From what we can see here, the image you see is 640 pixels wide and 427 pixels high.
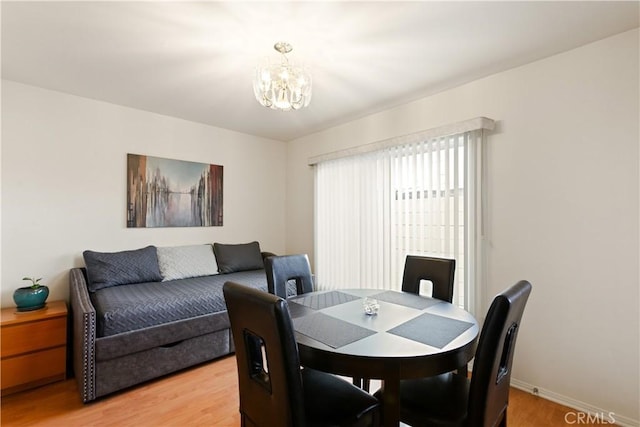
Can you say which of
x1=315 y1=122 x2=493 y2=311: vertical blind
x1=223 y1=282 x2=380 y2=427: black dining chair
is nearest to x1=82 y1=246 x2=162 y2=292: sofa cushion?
x1=315 y1=122 x2=493 y2=311: vertical blind

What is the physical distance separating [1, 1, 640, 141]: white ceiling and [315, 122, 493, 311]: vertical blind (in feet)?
2.18

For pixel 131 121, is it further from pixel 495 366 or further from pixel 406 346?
pixel 495 366

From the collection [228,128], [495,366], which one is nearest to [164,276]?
[228,128]

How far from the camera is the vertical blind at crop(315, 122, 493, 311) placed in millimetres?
2625

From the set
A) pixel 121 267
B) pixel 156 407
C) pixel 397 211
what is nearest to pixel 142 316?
pixel 156 407

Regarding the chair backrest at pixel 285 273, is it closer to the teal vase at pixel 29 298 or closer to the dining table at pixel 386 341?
the dining table at pixel 386 341

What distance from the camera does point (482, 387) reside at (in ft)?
3.87

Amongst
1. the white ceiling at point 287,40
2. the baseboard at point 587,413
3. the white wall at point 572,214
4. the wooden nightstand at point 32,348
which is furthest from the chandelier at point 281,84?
the baseboard at point 587,413

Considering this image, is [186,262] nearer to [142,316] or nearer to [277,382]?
[142,316]

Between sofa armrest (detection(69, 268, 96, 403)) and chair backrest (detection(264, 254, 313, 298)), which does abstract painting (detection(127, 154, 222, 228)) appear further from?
chair backrest (detection(264, 254, 313, 298))

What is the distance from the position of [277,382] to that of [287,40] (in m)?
2.03

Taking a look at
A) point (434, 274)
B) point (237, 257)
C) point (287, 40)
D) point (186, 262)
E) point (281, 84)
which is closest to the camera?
point (281, 84)

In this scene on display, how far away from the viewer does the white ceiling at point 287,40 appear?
1.77 metres

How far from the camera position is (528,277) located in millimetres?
2365
